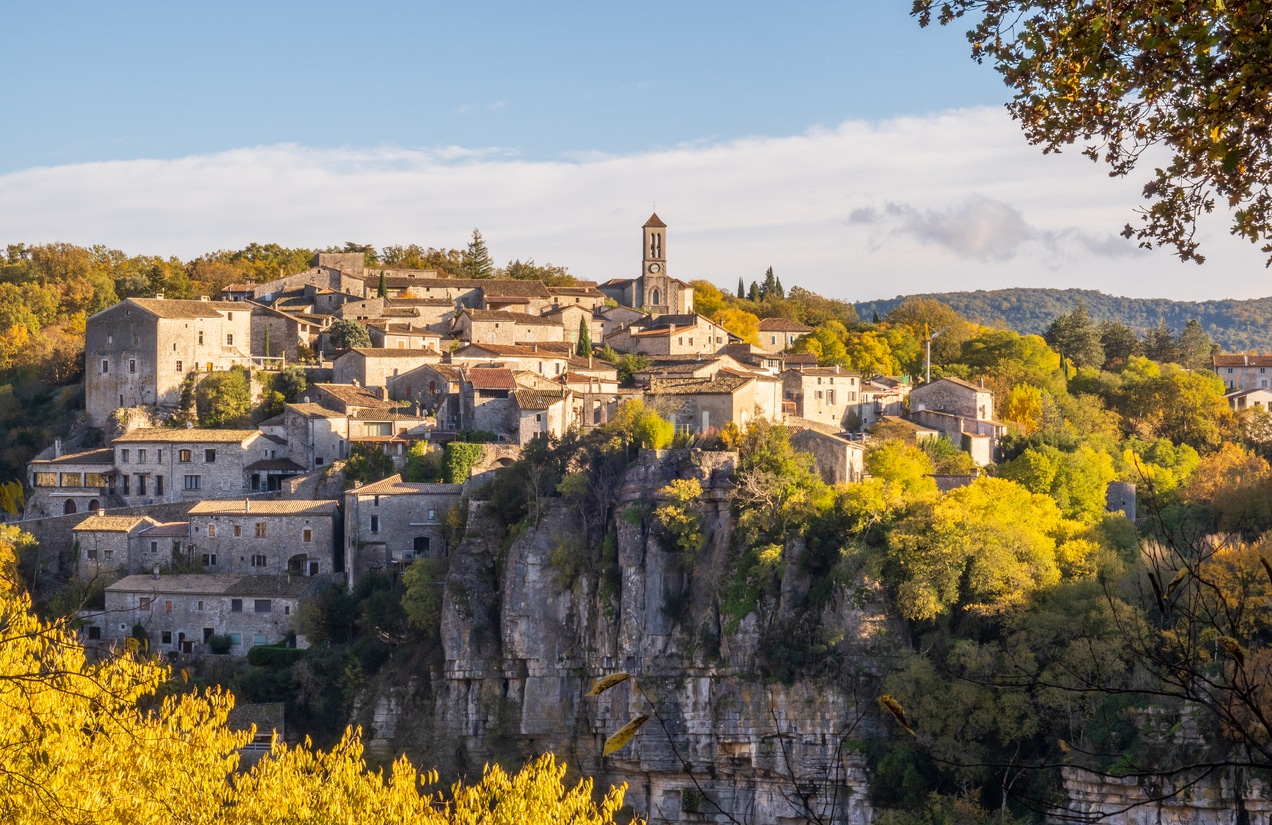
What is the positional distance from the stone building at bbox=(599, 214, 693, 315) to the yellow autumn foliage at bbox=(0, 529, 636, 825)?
2118 inches

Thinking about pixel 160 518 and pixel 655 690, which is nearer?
pixel 655 690

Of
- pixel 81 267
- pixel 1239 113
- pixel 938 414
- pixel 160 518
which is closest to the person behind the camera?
pixel 1239 113

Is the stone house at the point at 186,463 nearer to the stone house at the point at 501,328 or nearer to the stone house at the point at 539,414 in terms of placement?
the stone house at the point at 539,414

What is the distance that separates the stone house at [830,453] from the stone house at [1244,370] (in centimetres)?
4181

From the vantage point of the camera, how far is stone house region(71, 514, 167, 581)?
154 ft

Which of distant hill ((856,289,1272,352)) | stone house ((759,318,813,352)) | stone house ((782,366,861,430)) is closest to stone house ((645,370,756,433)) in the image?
stone house ((782,366,861,430))

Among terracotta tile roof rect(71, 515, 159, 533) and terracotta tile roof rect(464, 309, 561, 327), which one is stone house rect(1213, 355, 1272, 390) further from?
terracotta tile roof rect(71, 515, 159, 533)

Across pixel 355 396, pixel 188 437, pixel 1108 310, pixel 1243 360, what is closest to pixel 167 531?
pixel 188 437

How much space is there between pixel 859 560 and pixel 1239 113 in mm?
31779

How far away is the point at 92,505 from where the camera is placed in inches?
2003

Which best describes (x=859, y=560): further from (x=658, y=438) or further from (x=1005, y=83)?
(x=1005, y=83)

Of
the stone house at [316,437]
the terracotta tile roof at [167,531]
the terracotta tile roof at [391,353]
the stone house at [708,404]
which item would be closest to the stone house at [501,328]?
the terracotta tile roof at [391,353]

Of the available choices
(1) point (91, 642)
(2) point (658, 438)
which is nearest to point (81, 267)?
(1) point (91, 642)

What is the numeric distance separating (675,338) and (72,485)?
→ 25.1 m
